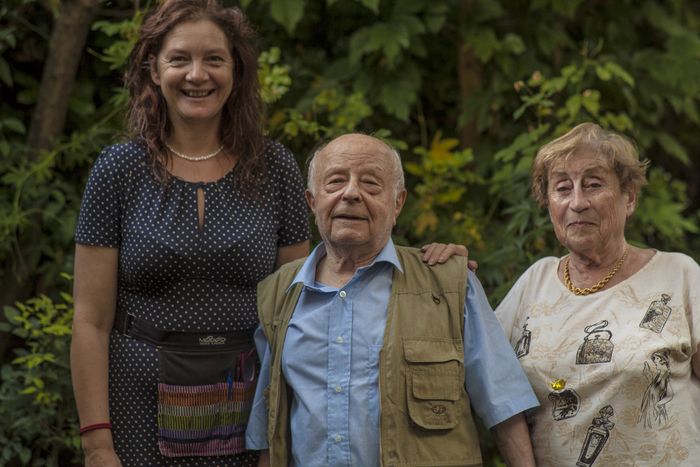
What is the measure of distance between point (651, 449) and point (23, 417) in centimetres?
243

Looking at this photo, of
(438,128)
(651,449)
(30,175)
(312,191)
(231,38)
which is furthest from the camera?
(438,128)

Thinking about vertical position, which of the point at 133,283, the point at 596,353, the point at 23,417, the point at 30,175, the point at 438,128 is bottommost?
the point at 23,417

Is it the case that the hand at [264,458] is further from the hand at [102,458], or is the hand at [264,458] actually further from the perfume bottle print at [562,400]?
the perfume bottle print at [562,400]

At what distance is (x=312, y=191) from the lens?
9.21 feet

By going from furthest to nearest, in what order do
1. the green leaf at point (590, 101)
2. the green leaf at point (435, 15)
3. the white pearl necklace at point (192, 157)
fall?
the green leaf at point (435, 15)
the green leaf at point (590, 101)
the white pearl necklace at point (192, 157)

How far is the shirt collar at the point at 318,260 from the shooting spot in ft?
8.98

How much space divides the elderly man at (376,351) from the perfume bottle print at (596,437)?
0.46 ft

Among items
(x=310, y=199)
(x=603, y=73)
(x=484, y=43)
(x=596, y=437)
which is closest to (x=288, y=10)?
(x=484, y=43)

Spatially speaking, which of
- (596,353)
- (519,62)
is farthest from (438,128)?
(596,353)

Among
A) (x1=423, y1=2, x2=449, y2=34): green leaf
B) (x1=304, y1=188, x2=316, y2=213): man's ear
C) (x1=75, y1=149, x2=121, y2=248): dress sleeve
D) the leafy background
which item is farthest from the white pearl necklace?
(x1=423, y1=2, x2=449, y2=34): green leaf

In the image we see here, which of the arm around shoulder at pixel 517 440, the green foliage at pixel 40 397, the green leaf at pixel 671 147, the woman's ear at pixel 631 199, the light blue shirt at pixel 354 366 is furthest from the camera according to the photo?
the green leaf at pixel 671 147

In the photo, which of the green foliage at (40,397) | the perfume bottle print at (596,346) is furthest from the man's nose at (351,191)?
the green foliage at (40,397)

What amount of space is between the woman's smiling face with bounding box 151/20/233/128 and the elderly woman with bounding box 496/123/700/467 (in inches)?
37.1

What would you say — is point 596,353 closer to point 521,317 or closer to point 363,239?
point 521,317
